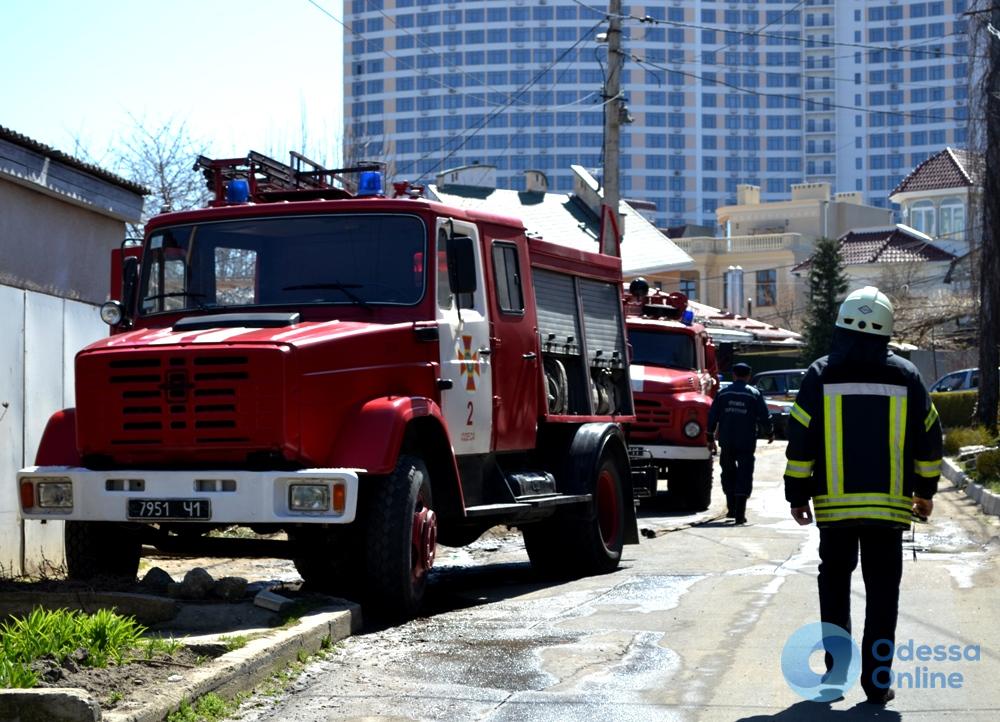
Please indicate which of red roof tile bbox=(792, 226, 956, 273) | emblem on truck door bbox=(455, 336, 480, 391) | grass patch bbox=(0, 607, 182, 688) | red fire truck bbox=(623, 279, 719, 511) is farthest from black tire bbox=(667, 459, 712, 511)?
red roof tile bbox=(792, 226, 956, 273)

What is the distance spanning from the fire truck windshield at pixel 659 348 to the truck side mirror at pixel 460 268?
10.1 metres

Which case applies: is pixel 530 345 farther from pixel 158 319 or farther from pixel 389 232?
pixel 158 319

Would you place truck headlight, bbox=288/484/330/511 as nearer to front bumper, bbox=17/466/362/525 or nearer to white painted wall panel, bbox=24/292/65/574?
front bumper, bbox=17/466/362/525

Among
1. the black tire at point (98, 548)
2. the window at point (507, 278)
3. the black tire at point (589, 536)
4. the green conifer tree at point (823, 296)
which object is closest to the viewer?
the black tire at point (98, 548)

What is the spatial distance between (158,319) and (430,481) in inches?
84.4

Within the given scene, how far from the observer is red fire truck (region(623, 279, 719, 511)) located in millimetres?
19156

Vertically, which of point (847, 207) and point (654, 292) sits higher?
point (847, 207)

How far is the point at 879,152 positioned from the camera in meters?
199

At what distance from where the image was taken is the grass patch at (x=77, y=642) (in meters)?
6.78

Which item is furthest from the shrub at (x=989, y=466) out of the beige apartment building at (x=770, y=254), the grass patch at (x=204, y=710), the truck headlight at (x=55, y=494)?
the beige apartment building at (x=770, y=254)

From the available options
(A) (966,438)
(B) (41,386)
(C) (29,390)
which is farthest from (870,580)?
(A) (966,438)

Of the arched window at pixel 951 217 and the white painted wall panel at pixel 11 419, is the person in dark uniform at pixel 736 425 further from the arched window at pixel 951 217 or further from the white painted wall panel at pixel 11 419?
the arched window at pixel 951 217

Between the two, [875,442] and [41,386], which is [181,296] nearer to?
[41,386]

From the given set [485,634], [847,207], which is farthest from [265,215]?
[847,207]
